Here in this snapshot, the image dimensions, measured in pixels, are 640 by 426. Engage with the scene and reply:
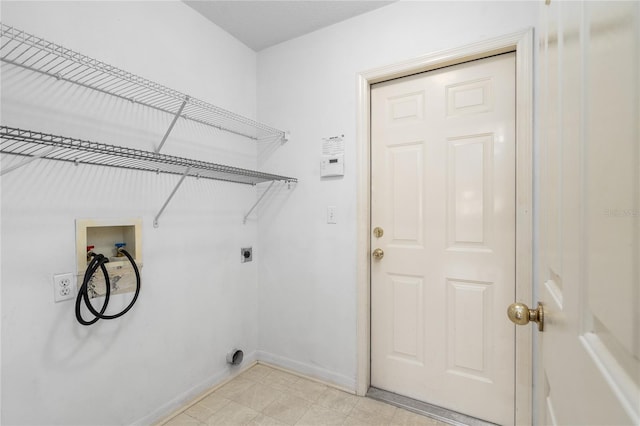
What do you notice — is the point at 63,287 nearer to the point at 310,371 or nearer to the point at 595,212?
the point at 310,371

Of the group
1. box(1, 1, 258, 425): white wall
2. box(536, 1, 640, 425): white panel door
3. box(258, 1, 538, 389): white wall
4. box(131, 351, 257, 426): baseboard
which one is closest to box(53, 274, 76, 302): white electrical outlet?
box(1, 1, 258, 425): white wall

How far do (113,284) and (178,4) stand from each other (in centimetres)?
165

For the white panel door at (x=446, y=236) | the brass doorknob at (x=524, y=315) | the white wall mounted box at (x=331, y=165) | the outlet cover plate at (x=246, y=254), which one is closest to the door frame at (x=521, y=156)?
the white panel door at (x=446, y=236)

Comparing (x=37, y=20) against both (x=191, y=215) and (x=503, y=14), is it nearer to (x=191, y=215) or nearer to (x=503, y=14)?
(x=191, y=215)

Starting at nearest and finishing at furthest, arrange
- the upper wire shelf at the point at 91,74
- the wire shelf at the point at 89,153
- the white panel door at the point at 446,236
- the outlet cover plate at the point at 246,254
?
1. the wire shelf at the point at 89,153
2. the upper wire shelf at the point at 91,74
3. the white panel door at the point at 446,236
4. the outlet cover plate at the point at 246,254

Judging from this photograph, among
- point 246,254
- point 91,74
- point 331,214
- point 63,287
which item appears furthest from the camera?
A: point 246,254

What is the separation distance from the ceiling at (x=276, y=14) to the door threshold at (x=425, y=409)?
245cm

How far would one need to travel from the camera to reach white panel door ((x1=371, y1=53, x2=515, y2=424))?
164 centimetres

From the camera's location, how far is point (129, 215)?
1.57 m

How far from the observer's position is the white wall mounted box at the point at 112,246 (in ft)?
4.52

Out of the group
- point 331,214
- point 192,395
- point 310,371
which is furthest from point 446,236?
point 192,395

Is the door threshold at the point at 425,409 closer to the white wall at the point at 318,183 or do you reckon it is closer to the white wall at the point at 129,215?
the white wall at the point at 318,183

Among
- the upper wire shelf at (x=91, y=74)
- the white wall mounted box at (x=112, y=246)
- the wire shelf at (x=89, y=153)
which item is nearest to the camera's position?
the wire shelf at (x=89, y=153)

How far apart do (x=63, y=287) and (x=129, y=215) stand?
0.42m
